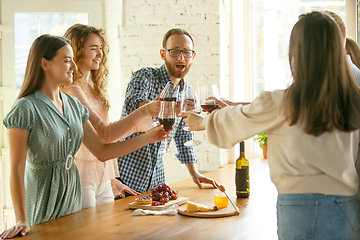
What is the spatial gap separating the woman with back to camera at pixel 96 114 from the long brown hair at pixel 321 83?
0.95 m

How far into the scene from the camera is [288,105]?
3.48ft

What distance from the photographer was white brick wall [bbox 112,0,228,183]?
3.45 metres

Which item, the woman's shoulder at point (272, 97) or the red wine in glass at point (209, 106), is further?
the red wine in glass at point (209, 106)

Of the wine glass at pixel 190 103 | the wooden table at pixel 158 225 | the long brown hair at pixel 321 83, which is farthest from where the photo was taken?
the wine glass at pixel 190 103

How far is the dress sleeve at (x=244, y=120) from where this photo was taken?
3.63 ft

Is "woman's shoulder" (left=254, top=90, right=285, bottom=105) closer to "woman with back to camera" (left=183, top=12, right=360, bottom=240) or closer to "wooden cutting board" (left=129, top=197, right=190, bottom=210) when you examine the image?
"woman with back to camera" (left=183, top=12, right=360, bottom=240)

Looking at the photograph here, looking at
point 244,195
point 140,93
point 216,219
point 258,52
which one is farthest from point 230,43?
point 216,219

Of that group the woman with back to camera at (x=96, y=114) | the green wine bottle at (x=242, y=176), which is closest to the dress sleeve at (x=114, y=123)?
the woman with back to camera at (x=96, y=114)

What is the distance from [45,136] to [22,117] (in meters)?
0.13

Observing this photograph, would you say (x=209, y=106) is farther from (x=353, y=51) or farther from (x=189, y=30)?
(x=189, y=30)

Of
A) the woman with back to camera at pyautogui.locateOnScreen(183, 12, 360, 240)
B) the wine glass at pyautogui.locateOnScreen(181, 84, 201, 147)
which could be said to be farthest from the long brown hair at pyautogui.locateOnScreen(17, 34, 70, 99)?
the woman with back to camera at pyautogui.locateOnScreen(183, 12, 360, 240)

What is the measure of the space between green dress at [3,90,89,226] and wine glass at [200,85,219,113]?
0.67 metres

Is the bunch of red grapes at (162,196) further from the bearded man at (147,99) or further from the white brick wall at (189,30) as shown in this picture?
the white brick wall at (189,30)

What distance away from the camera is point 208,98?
65.4 inches
